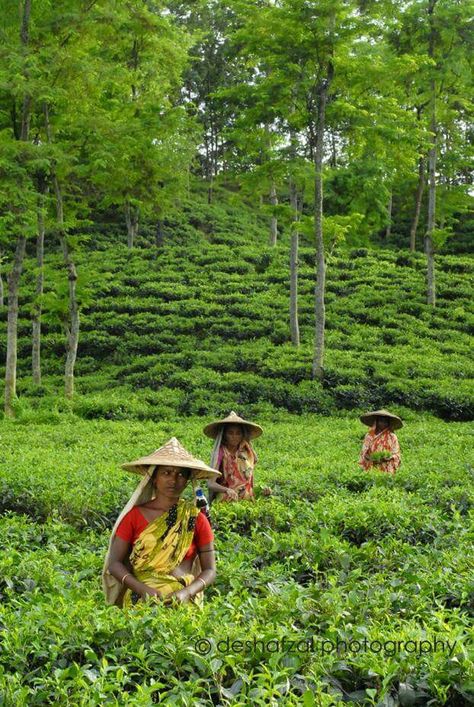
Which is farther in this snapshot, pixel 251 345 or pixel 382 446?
pixel 251 345

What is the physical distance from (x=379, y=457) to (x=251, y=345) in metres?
10.9

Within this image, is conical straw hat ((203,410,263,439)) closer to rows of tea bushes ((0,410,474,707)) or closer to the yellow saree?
rows of tea bushes ((0,410,474,707))

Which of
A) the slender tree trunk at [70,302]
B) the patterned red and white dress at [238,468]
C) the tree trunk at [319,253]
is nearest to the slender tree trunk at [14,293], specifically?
the slender tree trunk at [70,302]

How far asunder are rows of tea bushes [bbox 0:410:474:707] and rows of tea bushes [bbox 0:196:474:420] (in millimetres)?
7401

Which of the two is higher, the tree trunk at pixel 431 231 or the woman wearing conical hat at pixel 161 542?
the tree trunk at pixel 431 231

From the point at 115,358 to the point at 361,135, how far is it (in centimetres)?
877

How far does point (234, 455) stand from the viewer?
7352mm

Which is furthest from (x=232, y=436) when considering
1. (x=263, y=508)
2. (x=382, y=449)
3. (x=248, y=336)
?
(x=248, y=336)

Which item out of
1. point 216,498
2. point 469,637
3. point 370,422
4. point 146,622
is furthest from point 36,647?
point 370,422

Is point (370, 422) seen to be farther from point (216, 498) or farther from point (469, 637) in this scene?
point (469, 637)

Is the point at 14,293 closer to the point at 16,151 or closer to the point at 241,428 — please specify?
the point at 16,151

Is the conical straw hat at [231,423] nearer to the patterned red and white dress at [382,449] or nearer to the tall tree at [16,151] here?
the patterned red and white dress at [382,449]

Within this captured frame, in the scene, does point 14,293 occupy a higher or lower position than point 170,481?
higher

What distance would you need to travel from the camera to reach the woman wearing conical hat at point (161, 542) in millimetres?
4371
